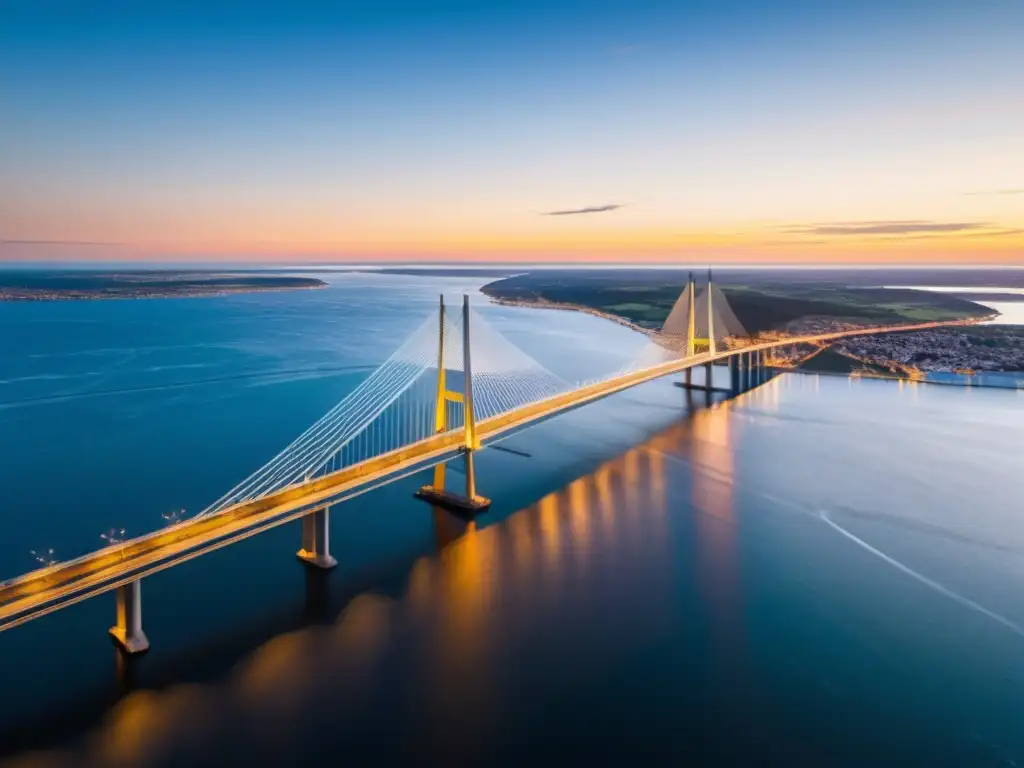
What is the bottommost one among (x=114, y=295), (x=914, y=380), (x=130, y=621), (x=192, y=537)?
(x=130, y=621)

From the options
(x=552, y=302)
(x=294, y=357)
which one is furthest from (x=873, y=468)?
(x=552, y=302)

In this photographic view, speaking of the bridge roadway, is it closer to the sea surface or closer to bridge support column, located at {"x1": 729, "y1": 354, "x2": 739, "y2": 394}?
the sea surface

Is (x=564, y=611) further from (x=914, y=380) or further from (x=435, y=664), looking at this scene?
(x=914, y=380)

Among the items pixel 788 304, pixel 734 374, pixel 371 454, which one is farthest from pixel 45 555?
pixel 788 304

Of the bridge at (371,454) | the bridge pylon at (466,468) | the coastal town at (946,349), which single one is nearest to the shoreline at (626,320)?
the coastal town at (946,349)

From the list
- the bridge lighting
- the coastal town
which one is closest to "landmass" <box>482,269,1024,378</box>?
the coastal town

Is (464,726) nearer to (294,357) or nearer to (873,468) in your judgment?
(873,468)
